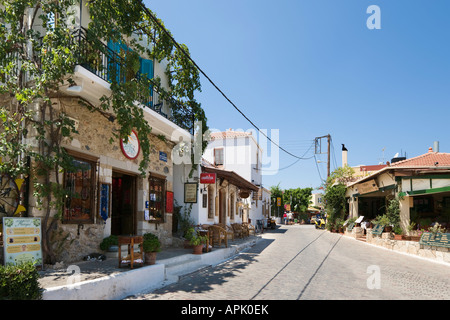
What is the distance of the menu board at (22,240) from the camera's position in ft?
19.8

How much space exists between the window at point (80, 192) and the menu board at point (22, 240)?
0.92 m

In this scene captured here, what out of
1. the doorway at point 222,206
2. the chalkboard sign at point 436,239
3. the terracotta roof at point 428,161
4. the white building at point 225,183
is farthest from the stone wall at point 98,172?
the terracotta roof at point 428,161

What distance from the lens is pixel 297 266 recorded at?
959 centimetres

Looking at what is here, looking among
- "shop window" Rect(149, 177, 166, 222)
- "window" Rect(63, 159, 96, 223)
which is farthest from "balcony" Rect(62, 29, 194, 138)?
"shop window" Rect(149, 177, 166, 222)

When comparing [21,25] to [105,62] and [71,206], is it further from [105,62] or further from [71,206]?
[71,206]

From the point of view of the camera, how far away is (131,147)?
399 inches

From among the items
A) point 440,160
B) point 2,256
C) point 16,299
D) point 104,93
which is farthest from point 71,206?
point 440,160

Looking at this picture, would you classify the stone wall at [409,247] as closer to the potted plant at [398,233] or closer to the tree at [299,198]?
the potted plant at [398,233]

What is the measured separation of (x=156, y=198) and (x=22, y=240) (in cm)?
552

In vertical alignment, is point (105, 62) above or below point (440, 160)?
above

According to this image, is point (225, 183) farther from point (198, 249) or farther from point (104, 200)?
point (104, 200)

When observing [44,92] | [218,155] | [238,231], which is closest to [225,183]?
[238,231]

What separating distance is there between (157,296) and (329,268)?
516 centimetres

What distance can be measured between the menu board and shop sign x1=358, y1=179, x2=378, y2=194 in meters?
16.8
